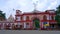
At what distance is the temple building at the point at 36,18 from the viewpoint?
32.8m

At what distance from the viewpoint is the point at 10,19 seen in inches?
1438

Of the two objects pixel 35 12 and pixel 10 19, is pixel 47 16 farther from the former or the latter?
pixel 10 19

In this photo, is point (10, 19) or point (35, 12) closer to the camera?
point (35, 12)

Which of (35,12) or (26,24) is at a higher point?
(35,12)

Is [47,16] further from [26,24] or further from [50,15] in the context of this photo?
[26,24]

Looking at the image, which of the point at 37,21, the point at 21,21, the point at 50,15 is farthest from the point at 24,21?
the point at 50,15

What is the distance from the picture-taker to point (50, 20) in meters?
33.7

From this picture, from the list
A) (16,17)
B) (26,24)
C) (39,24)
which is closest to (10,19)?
(16,17)

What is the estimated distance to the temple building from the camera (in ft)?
108

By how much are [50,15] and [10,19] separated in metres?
8.13

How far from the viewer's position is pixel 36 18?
34.3 metres

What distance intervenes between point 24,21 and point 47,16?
4.46 m

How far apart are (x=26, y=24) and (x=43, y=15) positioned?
3.55m

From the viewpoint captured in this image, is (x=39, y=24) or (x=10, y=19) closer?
(x=39, y=24)
